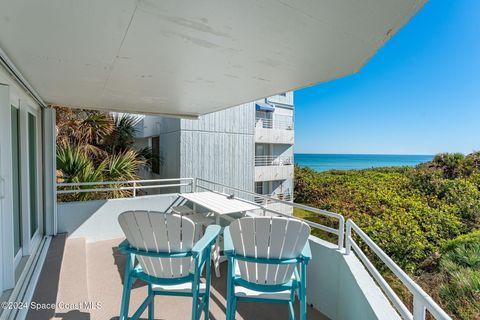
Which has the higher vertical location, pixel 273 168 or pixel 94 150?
pixel 94 150

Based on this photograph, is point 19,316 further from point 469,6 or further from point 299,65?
point 469,6

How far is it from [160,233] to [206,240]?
0.34m

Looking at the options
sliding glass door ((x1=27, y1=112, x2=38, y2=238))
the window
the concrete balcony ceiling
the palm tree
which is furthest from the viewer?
the window

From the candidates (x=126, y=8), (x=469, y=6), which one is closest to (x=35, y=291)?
(x=126, y=8)

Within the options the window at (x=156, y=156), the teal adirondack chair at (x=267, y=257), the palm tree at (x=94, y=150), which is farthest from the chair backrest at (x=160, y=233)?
the window at (x=156, y=156)

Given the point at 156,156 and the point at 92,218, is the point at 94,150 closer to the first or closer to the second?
the point at 156,156

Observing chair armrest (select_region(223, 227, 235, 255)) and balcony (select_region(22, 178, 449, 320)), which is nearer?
chair armrest (select_region(223, 227, 235, 255))

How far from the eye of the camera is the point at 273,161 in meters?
12.1

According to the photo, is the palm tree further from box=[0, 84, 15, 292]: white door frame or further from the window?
box=[0, 84, 15, 292]: white door frame

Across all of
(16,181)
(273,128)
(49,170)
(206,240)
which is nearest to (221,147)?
(273,128)

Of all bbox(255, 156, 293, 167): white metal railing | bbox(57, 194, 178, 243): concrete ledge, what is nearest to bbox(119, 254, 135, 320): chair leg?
bbox(57, 194, 178, 243): concrete ledge

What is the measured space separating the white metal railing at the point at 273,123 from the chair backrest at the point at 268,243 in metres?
9.69

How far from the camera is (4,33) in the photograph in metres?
1.51

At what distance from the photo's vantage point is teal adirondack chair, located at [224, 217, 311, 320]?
1681 mm
